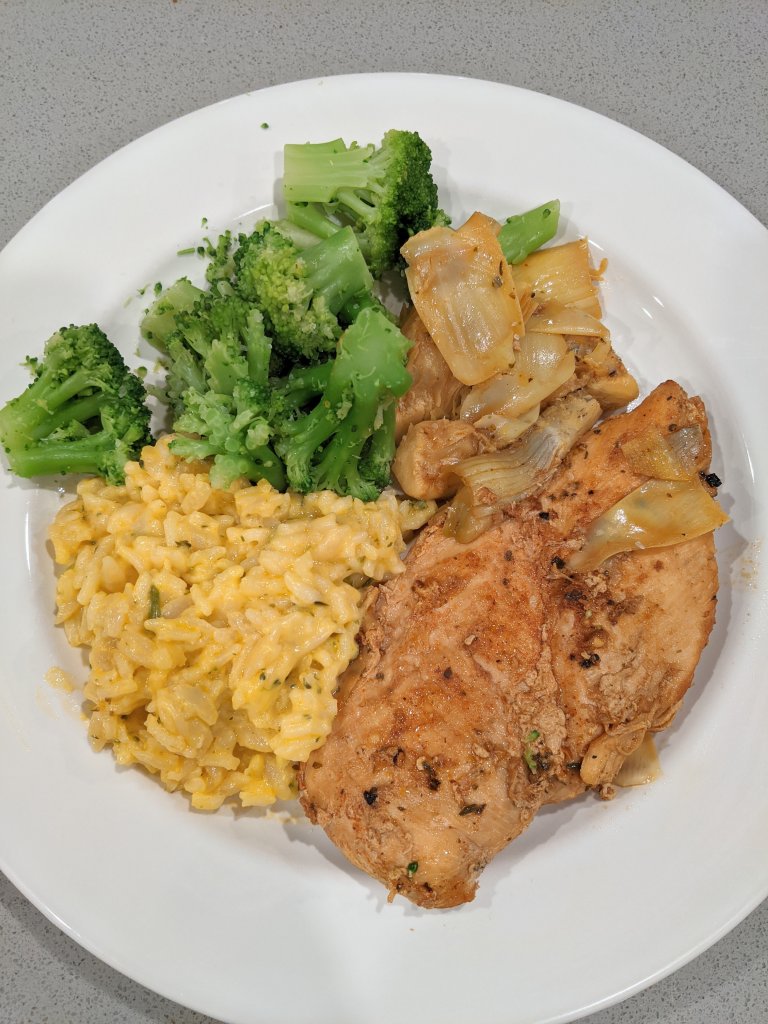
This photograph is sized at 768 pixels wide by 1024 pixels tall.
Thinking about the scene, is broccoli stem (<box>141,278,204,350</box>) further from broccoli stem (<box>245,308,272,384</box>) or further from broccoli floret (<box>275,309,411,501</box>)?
broccoli floret (<box>275,309,411,501</box>)

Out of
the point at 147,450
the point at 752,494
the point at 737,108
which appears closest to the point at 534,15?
the point at 737,108

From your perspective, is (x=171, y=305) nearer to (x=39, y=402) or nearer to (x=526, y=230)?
(x=39, y=402)

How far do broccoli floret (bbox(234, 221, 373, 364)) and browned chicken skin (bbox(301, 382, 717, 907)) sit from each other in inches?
36.9

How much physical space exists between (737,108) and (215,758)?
410cm

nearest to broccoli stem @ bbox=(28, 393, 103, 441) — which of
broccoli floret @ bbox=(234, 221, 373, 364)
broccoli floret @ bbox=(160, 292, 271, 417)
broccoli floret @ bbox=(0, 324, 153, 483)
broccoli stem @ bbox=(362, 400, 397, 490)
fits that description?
broccoli floret @ bbox=(0, 324, 153, 483)

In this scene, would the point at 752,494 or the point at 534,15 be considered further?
the point at 534,15

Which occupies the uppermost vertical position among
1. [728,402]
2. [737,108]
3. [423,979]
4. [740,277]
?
[737,108]

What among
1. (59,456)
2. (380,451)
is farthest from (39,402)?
(380,451)

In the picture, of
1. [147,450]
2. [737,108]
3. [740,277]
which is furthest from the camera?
[737,108]

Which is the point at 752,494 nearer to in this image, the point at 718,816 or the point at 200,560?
the point at 718,816

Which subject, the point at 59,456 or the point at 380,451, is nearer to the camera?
the point at 59,456

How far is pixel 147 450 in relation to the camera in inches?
115

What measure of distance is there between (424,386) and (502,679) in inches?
48.8

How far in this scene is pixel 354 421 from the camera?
2924 millimetres
